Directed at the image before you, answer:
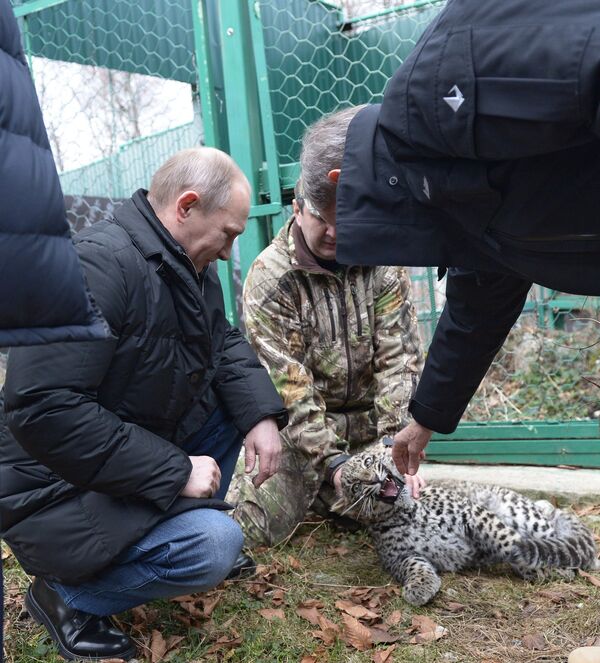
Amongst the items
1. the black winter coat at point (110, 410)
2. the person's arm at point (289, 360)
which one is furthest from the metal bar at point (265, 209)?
the black winter coat at point (110, 410)

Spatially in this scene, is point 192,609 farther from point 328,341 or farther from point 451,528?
point 328,341

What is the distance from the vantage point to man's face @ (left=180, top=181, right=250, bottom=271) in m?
3.05

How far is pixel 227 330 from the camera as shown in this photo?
3650 millimetres

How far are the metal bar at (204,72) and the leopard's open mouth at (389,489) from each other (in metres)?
2.53

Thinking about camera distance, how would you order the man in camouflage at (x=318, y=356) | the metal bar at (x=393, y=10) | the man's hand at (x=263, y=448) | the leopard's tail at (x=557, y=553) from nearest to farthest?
the man's hand at (x=263, y=448) → the leopard's tail at (x=557, y=553) → the man in camouflage at (x=318, y=356) → the metal bar at (x=393, y=10)

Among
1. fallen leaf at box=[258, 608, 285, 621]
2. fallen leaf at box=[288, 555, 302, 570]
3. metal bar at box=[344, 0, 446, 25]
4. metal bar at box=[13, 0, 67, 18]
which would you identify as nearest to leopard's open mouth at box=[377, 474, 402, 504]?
fallen leaf at box=[288, 555, 302, 570]

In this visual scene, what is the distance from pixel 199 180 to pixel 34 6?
3.89m

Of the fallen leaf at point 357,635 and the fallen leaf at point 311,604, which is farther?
the fallen leaf at point 311,604

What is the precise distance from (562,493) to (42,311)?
3.63 meters

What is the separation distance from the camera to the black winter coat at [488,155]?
Result: 4.98ft

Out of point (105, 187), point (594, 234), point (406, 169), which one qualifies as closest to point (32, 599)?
point (406, 169)

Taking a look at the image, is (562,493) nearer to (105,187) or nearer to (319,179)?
(319,179)

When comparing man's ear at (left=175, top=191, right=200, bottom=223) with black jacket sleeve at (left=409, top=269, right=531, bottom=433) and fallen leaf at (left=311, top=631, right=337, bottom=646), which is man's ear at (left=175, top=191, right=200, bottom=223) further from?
fallen leaf at (left=311, top=631, right=337, bottom=646)

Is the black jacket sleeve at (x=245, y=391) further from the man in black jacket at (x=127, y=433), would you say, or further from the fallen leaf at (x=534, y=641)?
the fallen leaf at (x=534, y=641)
